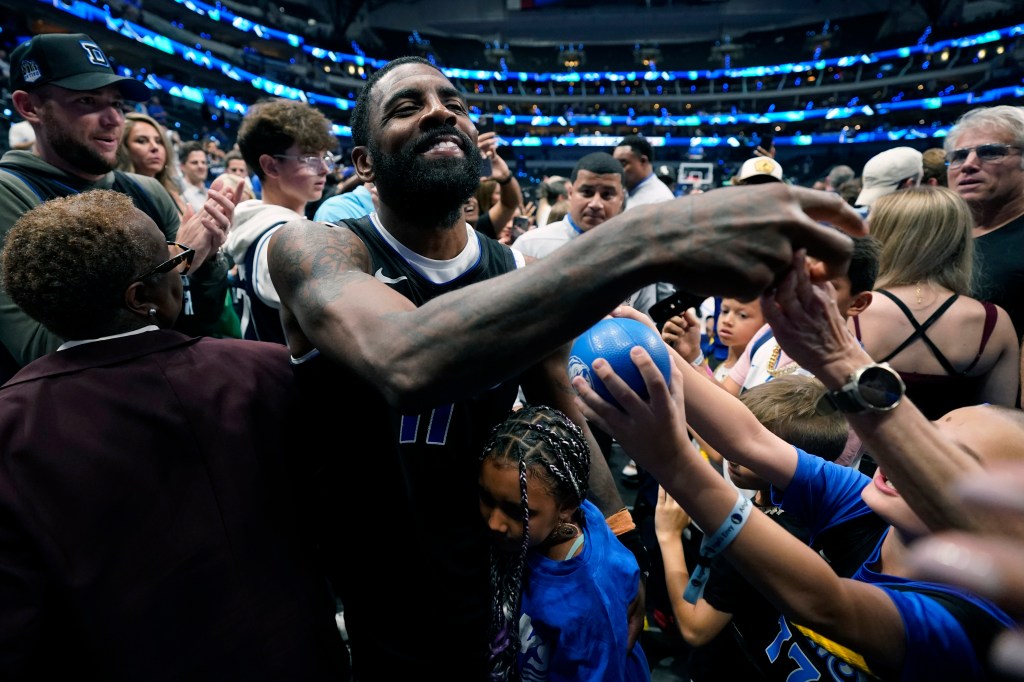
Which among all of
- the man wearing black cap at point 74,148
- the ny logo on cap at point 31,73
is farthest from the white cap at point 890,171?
the ny logo on cap at point 31,73

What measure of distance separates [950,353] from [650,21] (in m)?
52.0

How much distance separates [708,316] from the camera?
17.3 feet

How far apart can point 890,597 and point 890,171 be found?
4.13m

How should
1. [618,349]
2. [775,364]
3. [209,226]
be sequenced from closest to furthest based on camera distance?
[618,349], [209,226], [775,364]

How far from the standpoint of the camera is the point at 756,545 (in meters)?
1.28

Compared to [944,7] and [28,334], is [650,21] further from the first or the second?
[28,334]

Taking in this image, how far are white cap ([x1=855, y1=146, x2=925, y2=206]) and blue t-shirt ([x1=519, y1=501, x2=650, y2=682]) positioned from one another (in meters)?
3.89

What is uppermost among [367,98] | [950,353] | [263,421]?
[367,98]

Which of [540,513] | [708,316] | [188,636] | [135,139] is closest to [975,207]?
[708,316]

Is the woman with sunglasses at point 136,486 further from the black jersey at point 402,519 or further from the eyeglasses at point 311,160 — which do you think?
the eyeglasses at point 311,160

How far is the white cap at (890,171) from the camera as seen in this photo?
4.32 meters

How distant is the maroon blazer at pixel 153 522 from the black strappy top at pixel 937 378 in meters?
2.57

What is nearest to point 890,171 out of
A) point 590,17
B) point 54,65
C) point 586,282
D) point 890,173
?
point 890,173

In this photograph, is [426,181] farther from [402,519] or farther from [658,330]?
[402,519]
